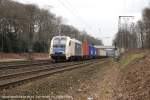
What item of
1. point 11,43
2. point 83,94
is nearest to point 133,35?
point 11,43

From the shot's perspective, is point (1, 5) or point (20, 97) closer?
point (20, 97)

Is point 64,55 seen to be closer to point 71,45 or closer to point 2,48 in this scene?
point 71,45

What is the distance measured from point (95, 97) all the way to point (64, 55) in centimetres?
3217

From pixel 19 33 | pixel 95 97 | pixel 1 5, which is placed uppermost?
pixel 1 5

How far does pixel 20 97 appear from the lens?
11.2 m

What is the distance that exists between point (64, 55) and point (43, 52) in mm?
46557

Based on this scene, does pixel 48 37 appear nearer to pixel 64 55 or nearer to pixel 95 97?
pixel 64 55

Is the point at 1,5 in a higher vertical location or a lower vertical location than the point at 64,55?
higher

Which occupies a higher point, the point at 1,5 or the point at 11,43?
the point at 1,5

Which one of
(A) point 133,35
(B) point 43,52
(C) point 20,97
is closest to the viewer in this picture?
(C) point 20,97

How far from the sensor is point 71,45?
46438mm

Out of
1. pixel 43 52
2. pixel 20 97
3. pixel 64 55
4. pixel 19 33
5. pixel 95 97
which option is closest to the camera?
pixel 20 97

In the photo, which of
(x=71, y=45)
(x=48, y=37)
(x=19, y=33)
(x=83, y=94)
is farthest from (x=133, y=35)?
(x=83, y=94)

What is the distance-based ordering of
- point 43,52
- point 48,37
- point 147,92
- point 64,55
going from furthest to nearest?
point 48,37 < point 43,52 < point 64,55 < point 147,92
